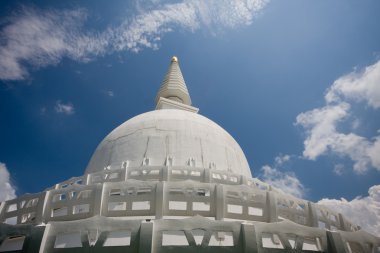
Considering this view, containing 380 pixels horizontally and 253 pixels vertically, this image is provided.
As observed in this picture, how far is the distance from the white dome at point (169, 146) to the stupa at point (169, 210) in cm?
6

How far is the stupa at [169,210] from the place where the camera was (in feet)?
24.9

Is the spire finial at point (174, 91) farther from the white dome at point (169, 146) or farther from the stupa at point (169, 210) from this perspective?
the stupa at point (169, 210)

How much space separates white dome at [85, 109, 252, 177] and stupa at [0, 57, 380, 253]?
56 millimetres

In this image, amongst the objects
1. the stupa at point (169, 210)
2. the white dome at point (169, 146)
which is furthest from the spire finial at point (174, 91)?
the stupa at point (169, 210)

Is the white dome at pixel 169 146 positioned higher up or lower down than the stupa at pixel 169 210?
higher up

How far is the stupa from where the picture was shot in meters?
7.58

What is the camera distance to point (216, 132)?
18688 mm

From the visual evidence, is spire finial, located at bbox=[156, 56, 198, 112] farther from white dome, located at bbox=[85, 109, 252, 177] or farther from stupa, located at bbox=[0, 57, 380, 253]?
stupa, located at bbox=[0, 57, 380, 253]

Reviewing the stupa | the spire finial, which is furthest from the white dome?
the spire finial

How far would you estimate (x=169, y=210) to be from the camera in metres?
9.69

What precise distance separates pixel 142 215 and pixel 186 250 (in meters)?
3.10

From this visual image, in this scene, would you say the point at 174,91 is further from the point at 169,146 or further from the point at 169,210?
the point at 169,210

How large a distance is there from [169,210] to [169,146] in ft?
22.9

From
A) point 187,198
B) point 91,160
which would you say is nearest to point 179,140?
point 91,160
